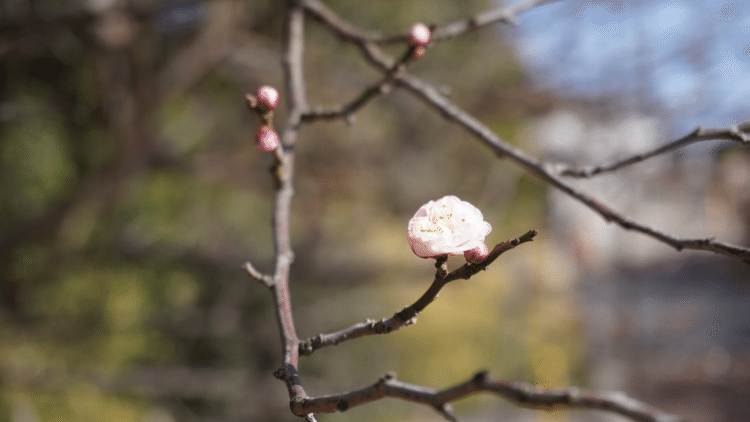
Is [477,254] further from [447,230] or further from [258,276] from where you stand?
[258,276]

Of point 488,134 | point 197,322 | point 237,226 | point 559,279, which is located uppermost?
point 559,279

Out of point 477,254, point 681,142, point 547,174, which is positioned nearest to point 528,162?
point 547,174

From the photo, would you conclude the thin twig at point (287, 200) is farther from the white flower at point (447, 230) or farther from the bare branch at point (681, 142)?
the bare branch at point (681, 142)

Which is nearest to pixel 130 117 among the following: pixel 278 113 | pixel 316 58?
pixel 278 113

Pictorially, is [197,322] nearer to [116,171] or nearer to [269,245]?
[269,245]

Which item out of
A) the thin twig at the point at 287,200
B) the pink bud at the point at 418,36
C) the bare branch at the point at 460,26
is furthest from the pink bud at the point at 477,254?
the bare branch at the point at 460,26

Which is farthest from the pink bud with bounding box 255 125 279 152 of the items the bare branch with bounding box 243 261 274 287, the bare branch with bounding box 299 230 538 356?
the bare branch with bounding box 299 230 538 356
